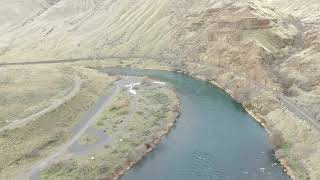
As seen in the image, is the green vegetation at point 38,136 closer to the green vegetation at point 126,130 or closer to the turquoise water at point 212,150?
the green vegetation at point 126,130

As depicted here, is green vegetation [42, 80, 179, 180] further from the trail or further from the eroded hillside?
the trail

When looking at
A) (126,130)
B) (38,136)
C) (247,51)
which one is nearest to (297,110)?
(126,130)

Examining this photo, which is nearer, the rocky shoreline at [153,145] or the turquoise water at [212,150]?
the turquoise water at [212,150]

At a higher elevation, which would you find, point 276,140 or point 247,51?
point 247,51

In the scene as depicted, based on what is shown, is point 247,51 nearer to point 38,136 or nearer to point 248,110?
point 248,110

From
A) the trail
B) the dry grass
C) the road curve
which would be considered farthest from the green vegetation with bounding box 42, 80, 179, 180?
the trail

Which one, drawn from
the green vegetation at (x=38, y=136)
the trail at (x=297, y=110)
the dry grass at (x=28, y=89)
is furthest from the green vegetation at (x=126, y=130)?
the trail at (x=297, y=110)

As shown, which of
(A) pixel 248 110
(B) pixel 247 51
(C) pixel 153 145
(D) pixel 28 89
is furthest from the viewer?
(B) pixel 247 51
